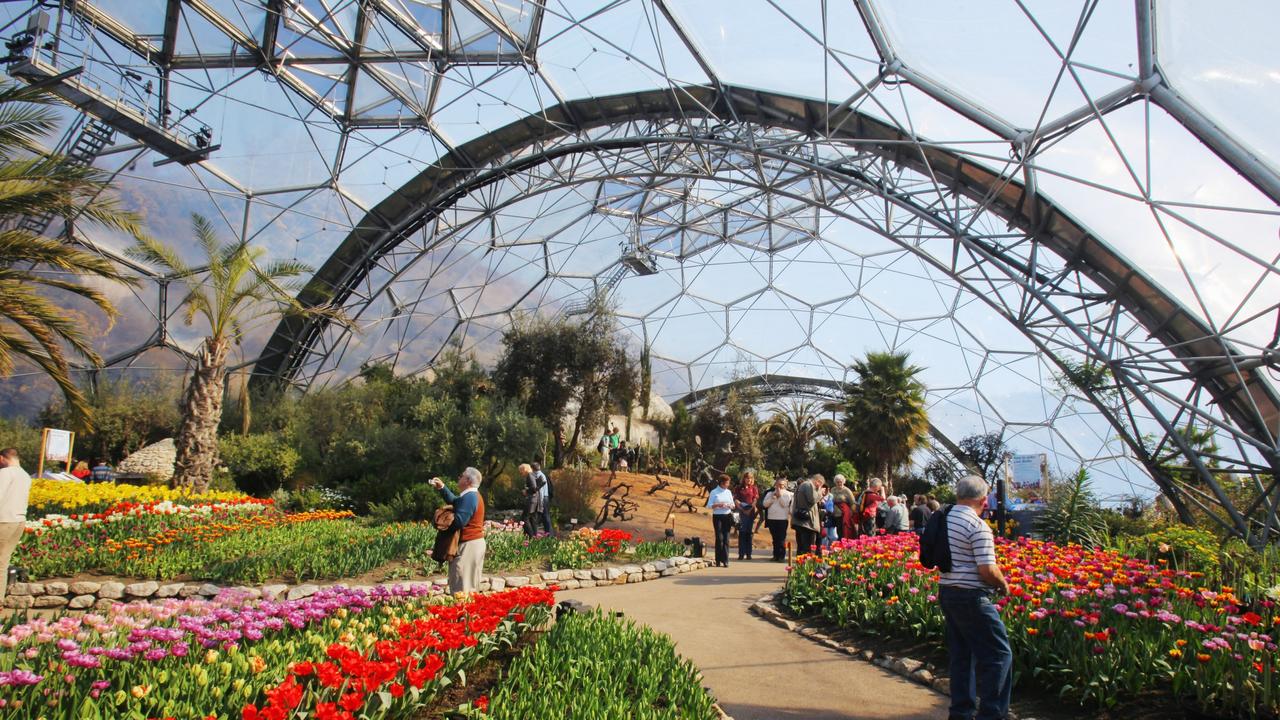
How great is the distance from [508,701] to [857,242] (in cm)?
2901

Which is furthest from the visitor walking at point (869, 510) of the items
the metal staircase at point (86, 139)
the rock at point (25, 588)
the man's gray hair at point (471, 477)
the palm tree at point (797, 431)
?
the metal staircase at point (86, 139)

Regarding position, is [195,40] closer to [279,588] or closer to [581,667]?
[279,588]

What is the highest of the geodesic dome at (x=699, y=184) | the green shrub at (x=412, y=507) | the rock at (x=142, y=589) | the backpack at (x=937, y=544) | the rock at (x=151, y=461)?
the geodesic dome at (x=699, y=184)

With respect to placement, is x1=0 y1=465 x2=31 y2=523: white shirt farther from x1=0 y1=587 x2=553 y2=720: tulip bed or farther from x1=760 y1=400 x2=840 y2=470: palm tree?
x1=760 y1=400 x2=840 y2=470: palm tree

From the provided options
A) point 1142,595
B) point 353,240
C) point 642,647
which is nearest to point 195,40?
point 353,240

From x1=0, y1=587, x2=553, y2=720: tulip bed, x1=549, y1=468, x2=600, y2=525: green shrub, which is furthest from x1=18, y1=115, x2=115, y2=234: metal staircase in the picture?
x1=0, y1=587, x2=553, y2=720: tulip bed

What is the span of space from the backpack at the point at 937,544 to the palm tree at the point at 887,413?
20.1m

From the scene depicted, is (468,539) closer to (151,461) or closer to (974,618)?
(974,618)

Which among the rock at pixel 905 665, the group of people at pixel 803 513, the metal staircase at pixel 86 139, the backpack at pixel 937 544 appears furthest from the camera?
the metal staircase at pixel 86 139

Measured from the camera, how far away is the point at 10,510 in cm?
748

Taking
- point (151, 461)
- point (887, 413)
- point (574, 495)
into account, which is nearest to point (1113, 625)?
point (574, 495)

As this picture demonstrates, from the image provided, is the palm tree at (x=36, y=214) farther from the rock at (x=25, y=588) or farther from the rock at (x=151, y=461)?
the rock at (x=151, y=461)

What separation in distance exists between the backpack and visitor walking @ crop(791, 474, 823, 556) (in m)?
7.32

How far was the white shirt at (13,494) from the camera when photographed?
743 centimetres
